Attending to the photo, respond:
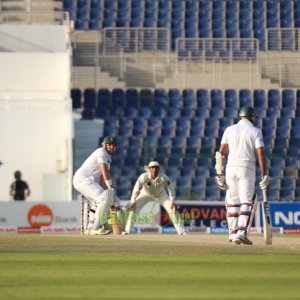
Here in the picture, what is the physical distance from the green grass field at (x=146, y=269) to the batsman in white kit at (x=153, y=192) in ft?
17.7

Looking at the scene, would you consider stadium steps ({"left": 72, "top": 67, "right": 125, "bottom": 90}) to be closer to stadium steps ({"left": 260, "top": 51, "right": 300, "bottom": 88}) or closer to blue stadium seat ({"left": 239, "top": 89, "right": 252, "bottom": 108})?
blue stadium seat ({"left": 239, "top": 89, "right": 252, "bottom": 108})

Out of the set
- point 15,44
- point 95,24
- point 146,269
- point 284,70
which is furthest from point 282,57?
point 146,269

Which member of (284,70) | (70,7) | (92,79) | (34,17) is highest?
(70,7)

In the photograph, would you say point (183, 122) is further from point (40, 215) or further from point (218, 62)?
point (40, 215)

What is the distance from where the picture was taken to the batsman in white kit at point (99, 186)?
70.4 ft

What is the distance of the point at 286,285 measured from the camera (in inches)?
438

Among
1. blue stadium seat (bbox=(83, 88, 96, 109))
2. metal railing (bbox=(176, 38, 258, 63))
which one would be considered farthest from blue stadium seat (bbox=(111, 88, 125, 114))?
metal railing (bbox=(176, 38, 258, 63))

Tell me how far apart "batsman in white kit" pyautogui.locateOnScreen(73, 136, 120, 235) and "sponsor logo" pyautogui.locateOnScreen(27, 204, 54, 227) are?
25.2 ft

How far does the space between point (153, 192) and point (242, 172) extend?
22.0ft

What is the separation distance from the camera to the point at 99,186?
72.5ft

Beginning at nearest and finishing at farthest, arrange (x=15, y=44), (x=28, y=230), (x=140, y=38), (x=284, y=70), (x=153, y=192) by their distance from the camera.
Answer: (x=153, y=192)
(x=28, y=230)
(x=15, y=44)
(x=284, y=70)
(x=140, y=38)

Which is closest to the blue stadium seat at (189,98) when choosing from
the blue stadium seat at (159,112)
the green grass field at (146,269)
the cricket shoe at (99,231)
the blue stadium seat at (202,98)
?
the blue stadium seat at (202,98)

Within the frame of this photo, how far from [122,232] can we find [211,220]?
799 cm

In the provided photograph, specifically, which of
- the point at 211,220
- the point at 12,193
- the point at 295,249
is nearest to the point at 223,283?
the point at 295,249
